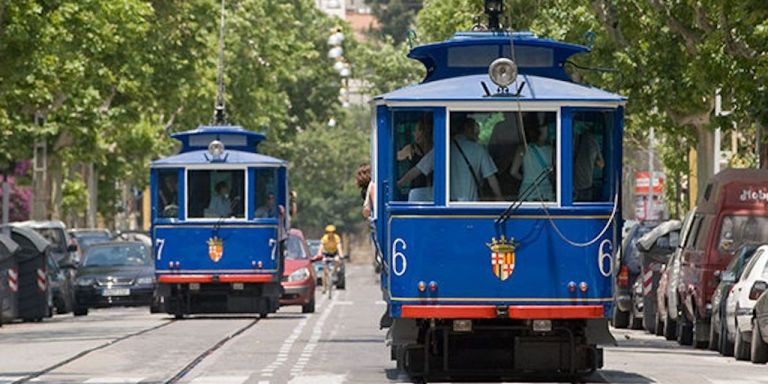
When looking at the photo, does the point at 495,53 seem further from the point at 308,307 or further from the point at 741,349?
the point at 308,307

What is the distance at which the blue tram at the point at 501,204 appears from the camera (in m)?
21.1

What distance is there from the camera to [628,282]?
1577 inches

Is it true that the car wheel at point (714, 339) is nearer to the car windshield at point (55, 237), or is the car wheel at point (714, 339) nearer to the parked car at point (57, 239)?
the parked car at point (57, 239)

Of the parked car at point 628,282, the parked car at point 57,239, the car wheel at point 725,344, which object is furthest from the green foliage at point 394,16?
the car wheel at point 725,344

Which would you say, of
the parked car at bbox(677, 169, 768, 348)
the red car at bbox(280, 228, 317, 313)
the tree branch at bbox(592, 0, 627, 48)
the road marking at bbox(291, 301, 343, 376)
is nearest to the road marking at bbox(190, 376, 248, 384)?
the road marking at bbox(291, 301, 343, 376)

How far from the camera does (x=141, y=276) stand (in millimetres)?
44938

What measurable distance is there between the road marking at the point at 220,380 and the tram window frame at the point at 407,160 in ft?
7.72

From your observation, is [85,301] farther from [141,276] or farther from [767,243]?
[767,243]

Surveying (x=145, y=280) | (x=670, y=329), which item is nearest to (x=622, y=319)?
(x=670, y=329)

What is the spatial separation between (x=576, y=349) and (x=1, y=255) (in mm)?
19575

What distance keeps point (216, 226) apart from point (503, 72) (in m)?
18.2

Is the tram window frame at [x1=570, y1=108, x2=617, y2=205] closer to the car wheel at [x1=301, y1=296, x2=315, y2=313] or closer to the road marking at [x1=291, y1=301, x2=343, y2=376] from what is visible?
the road marking at [x1=291, y1=301, x2=343, y2=376]

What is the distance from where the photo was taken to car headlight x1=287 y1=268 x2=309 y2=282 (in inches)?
1690

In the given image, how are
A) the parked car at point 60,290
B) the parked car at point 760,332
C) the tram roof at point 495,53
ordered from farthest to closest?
the parked car at point 60,290
the parked car at point 760,332
the tram roof at point 495,53
